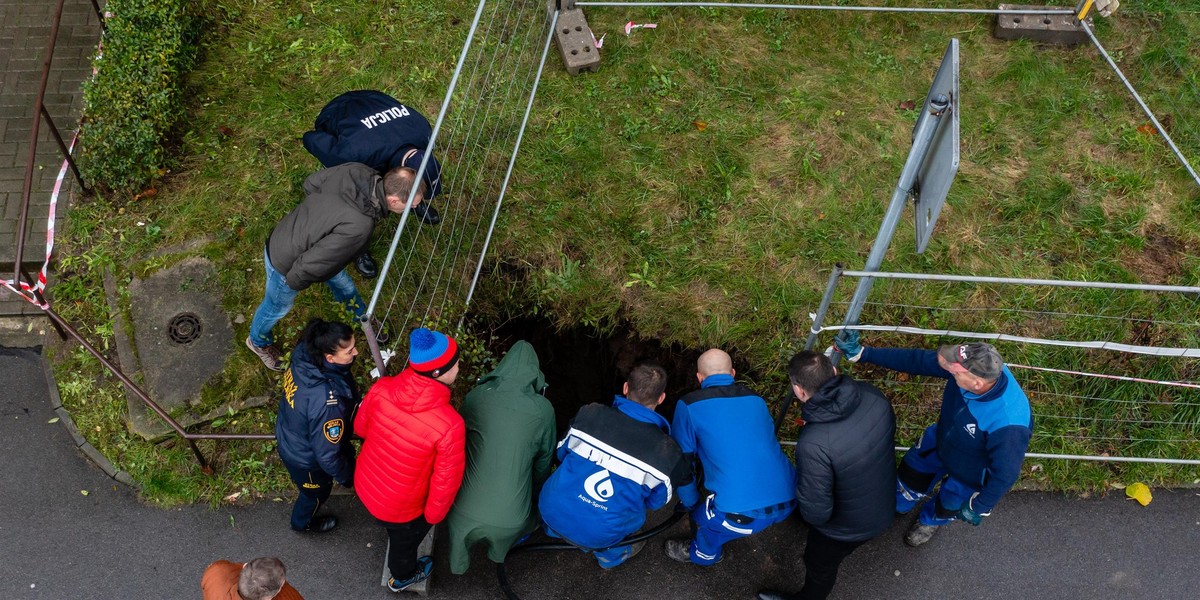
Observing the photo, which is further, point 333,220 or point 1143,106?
point 1143,106

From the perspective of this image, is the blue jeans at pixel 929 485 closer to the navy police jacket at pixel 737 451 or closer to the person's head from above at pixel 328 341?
the navy police jacket at pixel 737 451

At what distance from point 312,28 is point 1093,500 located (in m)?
7.22

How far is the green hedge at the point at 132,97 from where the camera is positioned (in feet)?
19.7

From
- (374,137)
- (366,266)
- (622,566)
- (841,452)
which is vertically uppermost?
(374,137)

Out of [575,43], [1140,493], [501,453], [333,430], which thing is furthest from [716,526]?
[575,43]

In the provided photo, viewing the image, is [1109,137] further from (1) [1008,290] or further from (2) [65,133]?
(2) [65,133]

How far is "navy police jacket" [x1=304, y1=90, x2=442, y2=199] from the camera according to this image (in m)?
4.91

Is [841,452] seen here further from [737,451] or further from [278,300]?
[278,300]

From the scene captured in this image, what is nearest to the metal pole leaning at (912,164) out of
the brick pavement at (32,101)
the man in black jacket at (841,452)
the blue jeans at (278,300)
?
the man in black jacket at (841,452)

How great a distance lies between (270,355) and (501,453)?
7.28ft

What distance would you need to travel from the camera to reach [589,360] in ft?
19.3

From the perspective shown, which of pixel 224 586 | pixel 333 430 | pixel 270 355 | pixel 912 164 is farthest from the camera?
pixel 270 355

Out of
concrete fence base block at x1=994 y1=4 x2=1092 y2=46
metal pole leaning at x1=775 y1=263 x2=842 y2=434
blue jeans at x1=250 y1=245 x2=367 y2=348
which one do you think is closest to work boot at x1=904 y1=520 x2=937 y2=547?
metal pole leaning at x1=775 y1=263 x2=842 y2=434

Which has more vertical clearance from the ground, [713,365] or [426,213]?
[426,213]
